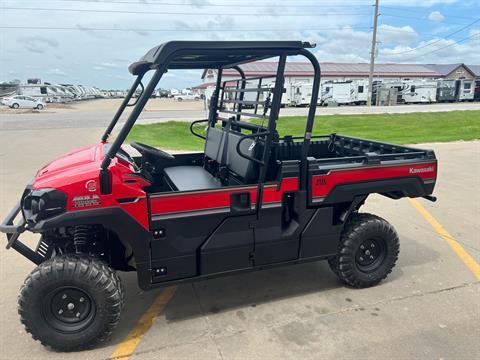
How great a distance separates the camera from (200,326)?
3.22m

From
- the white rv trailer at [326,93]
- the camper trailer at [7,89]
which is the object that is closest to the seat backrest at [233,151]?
the white rv trailer at [326,93]

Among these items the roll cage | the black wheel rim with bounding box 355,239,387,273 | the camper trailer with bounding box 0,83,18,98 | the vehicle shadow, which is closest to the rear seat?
the roll cage

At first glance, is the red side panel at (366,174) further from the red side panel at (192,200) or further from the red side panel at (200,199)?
the red side panel at (192,200)

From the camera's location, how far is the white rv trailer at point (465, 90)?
40444mm

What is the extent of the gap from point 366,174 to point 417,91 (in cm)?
3827

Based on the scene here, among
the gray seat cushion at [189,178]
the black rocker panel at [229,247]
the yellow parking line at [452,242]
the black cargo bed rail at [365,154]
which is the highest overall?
the black cargo bed rail at [365,154]

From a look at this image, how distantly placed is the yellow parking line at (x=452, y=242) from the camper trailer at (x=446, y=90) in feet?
125

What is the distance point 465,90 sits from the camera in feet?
134

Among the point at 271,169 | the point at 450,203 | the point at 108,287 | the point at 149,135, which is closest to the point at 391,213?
the point at 450,203

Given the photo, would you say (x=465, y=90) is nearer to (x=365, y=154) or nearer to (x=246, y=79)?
(x=365, y=154)

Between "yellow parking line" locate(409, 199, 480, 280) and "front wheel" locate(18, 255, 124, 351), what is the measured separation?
11.4ft

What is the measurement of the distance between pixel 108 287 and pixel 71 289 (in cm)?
26

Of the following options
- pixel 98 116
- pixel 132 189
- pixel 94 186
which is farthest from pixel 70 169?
pixel 98 116

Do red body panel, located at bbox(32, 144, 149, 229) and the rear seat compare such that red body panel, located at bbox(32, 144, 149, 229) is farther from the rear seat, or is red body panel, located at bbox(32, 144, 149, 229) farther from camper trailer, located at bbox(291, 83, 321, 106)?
camper trailer, located at bbox(291, 83, 321, 106)
